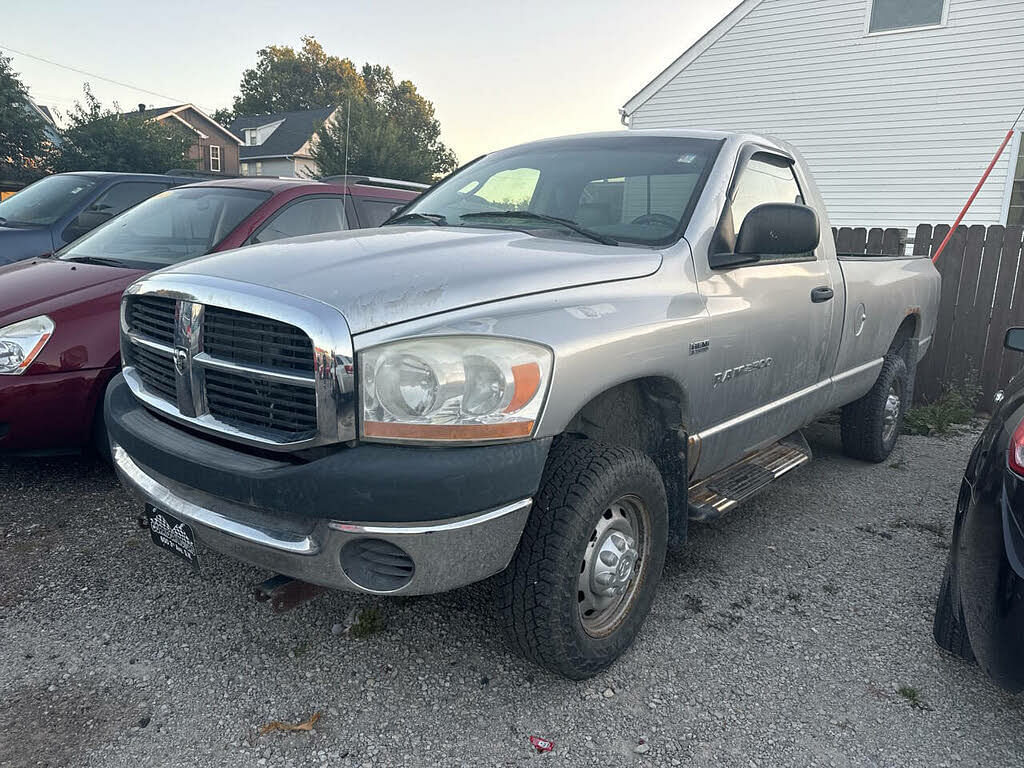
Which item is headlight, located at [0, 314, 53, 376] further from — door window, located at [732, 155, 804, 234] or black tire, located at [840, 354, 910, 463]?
black tire, located at [840, 354, 910, 463]

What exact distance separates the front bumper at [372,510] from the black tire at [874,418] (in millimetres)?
3557

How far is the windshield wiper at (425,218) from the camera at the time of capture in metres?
3.37

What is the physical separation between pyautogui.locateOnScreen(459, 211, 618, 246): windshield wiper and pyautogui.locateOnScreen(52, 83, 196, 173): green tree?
32856 mm

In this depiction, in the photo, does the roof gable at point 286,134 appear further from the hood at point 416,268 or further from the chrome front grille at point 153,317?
the hood at point 416,268

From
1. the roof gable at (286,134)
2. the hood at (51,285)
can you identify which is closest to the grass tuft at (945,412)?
the hood at (51,285)

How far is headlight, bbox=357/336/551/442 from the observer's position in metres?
2.00

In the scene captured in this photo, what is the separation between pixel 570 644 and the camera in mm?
2348

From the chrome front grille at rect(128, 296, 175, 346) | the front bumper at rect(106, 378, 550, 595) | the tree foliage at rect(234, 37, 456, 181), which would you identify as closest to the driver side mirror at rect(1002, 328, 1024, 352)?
the front bumper at rect(106, 378, 550, 595)

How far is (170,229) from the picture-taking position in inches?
185

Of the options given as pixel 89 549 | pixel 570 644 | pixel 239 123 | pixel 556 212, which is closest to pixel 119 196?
pixel 89 549

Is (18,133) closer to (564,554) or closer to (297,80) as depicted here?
(564,554)

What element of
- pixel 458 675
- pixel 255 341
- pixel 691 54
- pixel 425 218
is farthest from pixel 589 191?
pixel 691 54

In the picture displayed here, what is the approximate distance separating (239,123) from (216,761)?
6094 cm

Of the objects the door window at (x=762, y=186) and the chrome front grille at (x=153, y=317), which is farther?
the door window at (x=762, y=186)
